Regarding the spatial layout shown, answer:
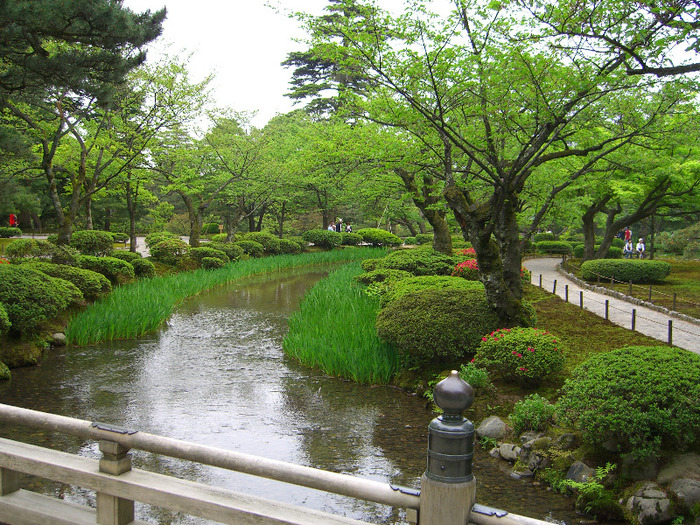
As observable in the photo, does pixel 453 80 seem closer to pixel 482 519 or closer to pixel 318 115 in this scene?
pixel 482 519

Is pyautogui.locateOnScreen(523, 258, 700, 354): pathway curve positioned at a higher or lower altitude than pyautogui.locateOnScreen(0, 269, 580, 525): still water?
higher

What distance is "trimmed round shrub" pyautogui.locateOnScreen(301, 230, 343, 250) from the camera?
2919 centimetres

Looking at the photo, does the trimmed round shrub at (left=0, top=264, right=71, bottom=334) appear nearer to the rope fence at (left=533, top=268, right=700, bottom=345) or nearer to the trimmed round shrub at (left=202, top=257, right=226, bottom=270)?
the rope fence at (left=533, top=268, right=700, bottom=345)

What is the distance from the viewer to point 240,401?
6.56 metres

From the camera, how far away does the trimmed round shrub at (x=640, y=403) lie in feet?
13.2

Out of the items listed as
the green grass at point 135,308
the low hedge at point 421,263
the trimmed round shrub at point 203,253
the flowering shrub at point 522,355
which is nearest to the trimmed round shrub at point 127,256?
the green grass at point 135,308

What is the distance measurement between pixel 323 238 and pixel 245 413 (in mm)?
23406

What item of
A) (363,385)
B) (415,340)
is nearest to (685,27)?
(415,340)

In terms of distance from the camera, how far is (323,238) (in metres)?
29.4

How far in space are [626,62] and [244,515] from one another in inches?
253

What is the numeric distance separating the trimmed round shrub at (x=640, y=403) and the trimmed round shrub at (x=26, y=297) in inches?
278

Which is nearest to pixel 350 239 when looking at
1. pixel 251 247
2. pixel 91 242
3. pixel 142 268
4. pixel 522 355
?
pixel 251 247

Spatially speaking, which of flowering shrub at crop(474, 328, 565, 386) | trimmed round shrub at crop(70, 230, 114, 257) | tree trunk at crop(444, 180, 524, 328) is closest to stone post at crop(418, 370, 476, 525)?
flowering shrub at crop(474, 328, 565, 386)

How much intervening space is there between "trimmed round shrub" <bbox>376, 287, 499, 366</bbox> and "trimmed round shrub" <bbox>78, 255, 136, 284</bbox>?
8531 mm
